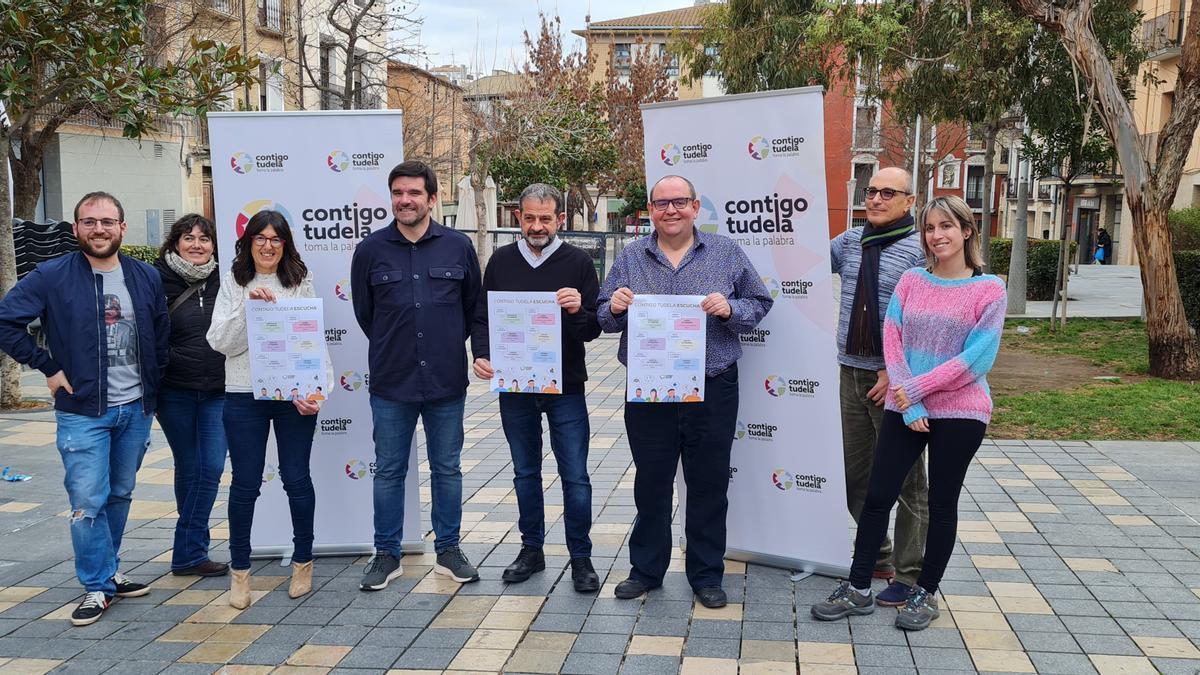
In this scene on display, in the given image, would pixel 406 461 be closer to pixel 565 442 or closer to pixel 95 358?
pixel 565 442

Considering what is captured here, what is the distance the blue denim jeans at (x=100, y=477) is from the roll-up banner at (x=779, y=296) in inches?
111

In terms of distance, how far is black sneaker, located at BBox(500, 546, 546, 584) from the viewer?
523cm

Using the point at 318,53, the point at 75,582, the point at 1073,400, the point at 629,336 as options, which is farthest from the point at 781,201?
the point at 318,53

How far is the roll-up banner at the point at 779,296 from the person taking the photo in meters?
4.99

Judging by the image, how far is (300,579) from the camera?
513 cm

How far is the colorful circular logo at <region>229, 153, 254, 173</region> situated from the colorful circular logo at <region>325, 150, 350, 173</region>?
0.40 m

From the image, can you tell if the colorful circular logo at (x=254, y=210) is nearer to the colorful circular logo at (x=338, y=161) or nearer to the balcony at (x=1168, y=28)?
the colorful circular logo at (x=338, y=161)

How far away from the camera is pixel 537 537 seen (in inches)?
210

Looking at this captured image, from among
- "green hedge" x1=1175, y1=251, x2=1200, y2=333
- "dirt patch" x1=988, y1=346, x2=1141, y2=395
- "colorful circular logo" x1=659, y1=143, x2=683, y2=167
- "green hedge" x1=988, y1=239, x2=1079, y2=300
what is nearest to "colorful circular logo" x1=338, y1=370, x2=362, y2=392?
"colorful circular logo" x1=659, y1=143, x2=683, y2=167

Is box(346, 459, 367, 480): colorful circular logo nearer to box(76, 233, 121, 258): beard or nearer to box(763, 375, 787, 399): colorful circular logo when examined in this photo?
box(76, 233, 121, 258): beard

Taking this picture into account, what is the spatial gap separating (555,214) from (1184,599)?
11.7ft

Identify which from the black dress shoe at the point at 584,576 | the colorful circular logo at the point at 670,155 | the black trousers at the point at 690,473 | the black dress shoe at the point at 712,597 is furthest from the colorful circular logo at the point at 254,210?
the black dress shoe at the point at 712,597

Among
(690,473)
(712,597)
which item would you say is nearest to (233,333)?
(690,473)

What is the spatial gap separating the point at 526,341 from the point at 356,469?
140 cm
